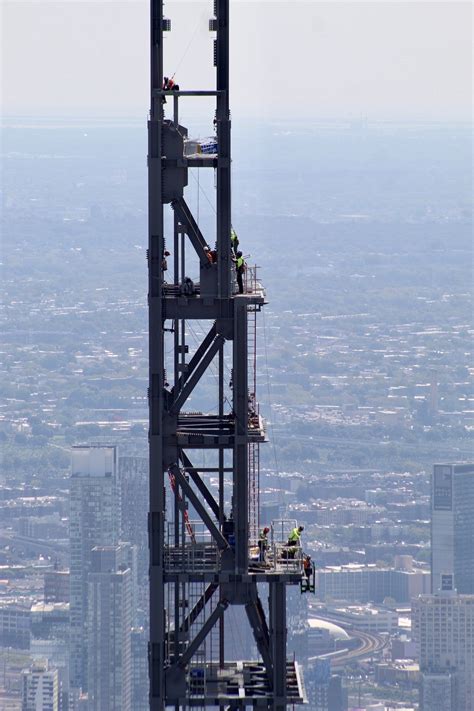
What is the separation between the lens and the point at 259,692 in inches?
685

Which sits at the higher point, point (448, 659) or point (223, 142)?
point (223, 142)

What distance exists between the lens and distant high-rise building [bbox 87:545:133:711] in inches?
5143

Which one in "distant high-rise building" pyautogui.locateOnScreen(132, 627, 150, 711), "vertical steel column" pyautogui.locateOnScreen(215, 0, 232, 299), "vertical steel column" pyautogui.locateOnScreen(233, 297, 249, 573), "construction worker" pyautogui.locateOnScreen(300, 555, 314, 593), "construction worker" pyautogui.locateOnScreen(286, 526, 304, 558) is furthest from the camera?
"distant high-rise building" pyautogui.locateOnScreen(132, 627, 150, 711)

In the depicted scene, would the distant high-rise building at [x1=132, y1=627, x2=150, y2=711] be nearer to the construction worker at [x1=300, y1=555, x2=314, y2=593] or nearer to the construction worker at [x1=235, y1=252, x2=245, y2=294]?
the construction worker at [x1=300, y1=555, x2=314, y2=593]

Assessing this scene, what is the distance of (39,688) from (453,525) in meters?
47.4

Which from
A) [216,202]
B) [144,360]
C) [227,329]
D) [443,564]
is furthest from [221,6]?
[144,360]

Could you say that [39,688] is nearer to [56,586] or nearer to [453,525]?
[56,586]

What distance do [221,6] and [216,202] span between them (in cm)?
164

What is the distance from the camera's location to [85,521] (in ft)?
518

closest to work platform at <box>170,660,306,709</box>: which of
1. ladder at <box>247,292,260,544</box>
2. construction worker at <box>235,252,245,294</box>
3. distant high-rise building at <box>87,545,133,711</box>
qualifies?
ladder at <box>247,292,260,544</box>

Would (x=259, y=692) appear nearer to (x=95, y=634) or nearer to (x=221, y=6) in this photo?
(x=221, y=6)

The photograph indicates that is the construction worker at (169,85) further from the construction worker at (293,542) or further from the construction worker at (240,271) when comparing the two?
the construction worker at (293,542)

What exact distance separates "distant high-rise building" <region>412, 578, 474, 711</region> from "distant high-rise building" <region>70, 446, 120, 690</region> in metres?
Answer: 23.6

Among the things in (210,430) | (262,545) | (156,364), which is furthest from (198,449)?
(262,545)
